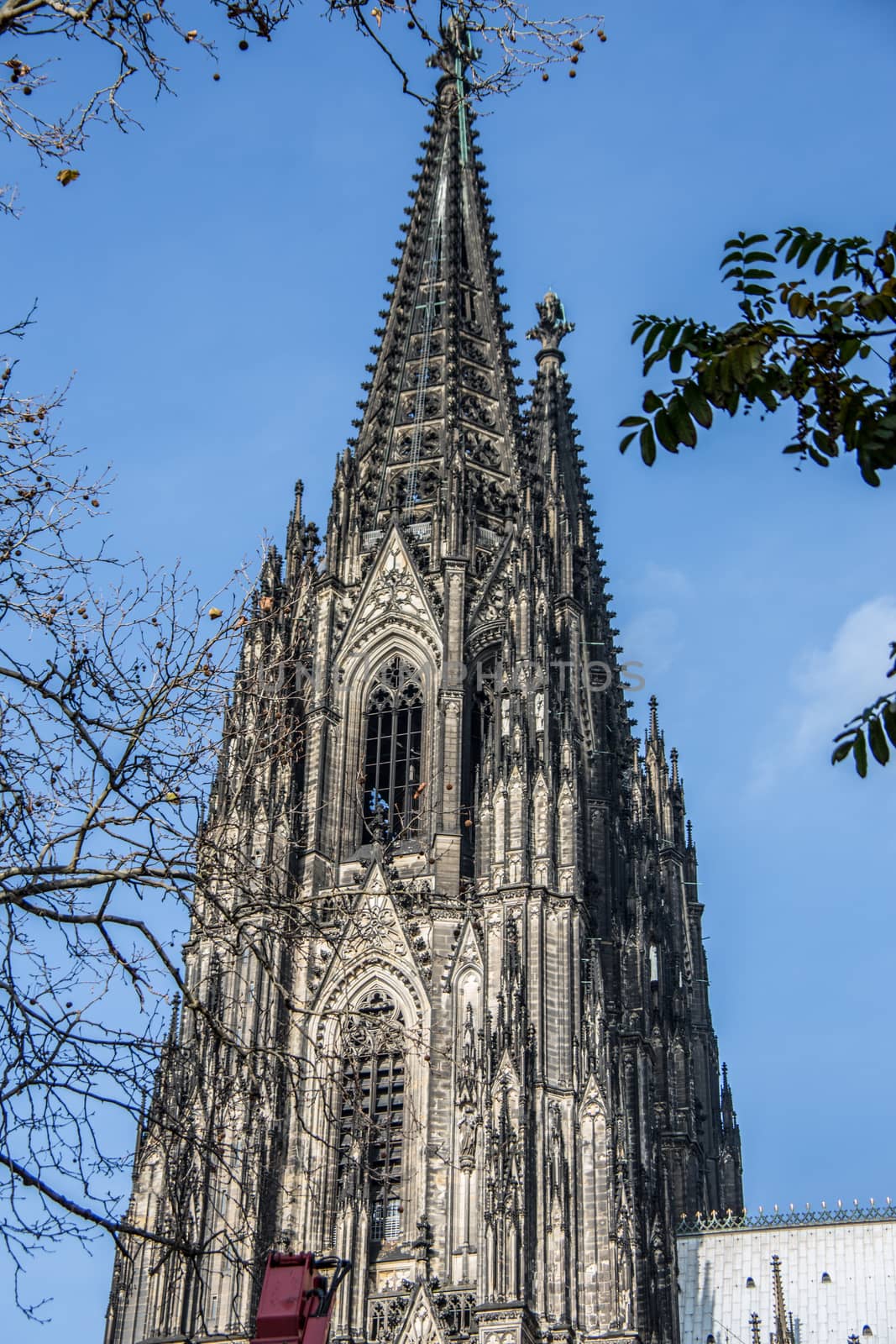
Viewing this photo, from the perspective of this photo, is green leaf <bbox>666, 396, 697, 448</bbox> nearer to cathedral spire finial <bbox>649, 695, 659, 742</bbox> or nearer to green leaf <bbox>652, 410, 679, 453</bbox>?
green leaf <bbox>652, 410, 679, 453</bbox>

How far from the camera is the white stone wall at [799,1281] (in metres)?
47.1

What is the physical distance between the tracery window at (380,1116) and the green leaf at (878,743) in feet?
94.0

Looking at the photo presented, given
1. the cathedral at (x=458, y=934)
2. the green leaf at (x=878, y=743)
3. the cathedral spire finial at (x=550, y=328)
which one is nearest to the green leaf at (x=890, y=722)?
the green leaf at (x=878, y=743)

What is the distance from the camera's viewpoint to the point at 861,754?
11.4m

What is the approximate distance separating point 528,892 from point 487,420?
17180 millimetres

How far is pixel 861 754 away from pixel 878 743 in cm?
12

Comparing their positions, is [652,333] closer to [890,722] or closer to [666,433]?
[666,433]

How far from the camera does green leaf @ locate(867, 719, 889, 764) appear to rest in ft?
37.1

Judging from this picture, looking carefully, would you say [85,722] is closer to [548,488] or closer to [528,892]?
[528,892]

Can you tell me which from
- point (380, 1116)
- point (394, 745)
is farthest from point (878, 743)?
point (394, 745)

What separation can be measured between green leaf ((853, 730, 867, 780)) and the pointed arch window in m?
34.0

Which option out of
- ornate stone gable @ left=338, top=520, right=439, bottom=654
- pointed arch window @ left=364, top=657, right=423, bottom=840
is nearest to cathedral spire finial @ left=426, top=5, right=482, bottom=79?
pointed arch window @ left=364, top=657, right=423, bottom=840

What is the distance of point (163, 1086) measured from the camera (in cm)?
1638

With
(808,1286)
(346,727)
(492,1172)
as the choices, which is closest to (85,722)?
(492,1172)
